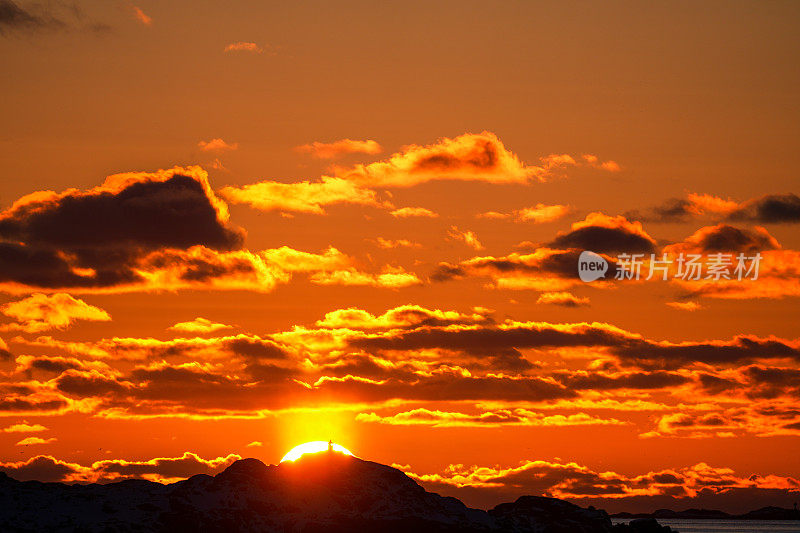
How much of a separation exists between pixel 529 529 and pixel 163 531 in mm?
65772

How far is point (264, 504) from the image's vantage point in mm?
179375

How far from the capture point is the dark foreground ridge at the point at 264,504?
16700 centimetres

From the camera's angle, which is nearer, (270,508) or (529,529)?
(270,508)

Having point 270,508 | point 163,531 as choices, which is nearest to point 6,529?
point 163,531

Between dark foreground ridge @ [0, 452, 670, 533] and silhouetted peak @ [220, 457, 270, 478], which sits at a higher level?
silhouetted peak @ [220, 457, 270, 478]

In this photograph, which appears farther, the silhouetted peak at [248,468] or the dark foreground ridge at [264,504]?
the silhouetted peak at [248,468]

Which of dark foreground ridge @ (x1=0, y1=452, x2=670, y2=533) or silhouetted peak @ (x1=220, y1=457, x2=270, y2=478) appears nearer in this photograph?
dark foreground ridge @ (x1=0, y1=452, x2=670, y2=533)

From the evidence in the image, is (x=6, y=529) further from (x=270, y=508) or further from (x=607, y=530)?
(x=607, y=530)

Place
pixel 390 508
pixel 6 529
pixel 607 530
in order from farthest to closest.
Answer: pixel 607 530, pixel 390 508, pixel 6 529

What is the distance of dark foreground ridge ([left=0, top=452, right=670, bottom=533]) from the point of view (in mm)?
167000

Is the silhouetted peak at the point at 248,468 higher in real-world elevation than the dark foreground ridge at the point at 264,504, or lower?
higher

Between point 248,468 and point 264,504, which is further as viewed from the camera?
point 248,468

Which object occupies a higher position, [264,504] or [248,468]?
[248,468]

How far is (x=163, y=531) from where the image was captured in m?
166
